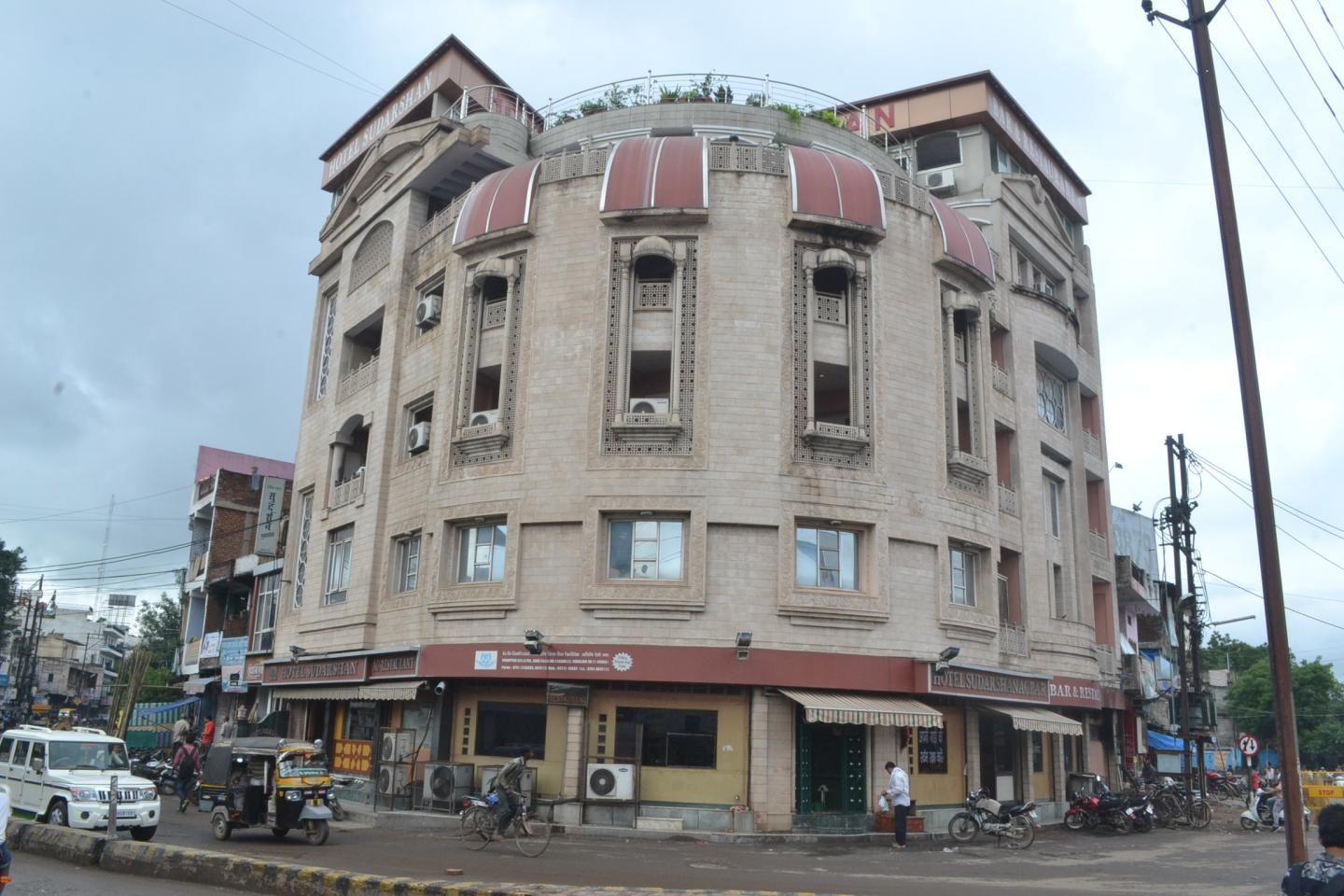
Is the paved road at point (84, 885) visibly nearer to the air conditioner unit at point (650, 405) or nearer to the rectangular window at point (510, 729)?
Result: the rectangular window at point (510, 729)

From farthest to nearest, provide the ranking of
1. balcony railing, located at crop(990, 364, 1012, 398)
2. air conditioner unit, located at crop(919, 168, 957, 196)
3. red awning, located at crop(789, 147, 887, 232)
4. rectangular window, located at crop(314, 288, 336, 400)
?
air conditioner unit, located at crop(919, 168, 957, 196) < rectangular window, located at crop(314, 288, 336, 400) < balcony railing, located at crop(990, 364, 1012, 398) < red awning, located at crop(789, 147, 887, 232)

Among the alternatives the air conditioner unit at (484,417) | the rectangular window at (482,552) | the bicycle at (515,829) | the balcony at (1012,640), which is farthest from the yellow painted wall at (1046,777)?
the air conditioner unit at (484,417)

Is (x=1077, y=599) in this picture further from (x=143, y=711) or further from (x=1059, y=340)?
(x=143, y=711)

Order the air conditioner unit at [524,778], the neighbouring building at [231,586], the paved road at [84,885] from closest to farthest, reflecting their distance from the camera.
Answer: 1. the paved road at [84,885]
2. the air conditioner unit at [524,778]
3. the neighbouring building at [231,586]

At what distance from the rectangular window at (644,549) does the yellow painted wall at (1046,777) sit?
12.7m

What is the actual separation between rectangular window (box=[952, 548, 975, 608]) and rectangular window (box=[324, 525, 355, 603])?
1548 cm

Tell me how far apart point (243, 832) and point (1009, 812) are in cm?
1423

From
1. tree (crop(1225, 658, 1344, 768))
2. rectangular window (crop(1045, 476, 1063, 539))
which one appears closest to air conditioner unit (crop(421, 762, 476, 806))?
rectangular window (crop(1045, 476, 1063, 539))

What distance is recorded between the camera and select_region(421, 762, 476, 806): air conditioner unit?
21391 mm

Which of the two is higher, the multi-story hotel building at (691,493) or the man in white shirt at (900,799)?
the multi-story hotel building at (691,493)

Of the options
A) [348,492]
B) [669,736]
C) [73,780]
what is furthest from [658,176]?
[73,780]

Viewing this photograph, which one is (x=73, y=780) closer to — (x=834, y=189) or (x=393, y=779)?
(x=393, y=779)

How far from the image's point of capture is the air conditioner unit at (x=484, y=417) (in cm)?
2373

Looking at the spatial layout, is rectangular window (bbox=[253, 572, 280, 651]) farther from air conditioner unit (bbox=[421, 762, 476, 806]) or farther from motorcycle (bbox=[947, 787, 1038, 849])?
motorcycle (bbox=[947, 787, 1038, 849])
